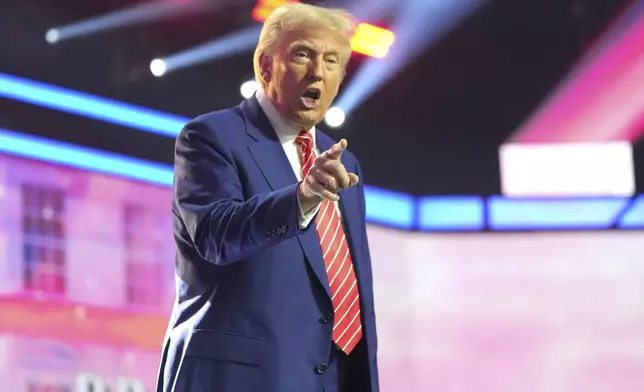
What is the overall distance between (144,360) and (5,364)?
53cm

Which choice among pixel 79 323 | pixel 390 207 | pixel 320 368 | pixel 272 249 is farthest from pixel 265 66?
pixel 390 207

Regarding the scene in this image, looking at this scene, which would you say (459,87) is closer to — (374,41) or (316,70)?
(374,41)

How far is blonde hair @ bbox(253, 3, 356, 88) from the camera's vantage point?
1562 millimetres

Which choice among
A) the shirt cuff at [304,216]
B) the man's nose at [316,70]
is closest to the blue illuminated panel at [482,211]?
the man's nose at [316,70]

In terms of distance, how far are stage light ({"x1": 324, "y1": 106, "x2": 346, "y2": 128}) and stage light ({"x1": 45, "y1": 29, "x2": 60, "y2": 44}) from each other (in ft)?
4.44

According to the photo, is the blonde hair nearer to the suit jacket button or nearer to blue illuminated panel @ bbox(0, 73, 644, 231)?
the suit jacket button

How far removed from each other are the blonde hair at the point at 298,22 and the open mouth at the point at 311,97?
102 millimetres

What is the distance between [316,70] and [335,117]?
3.03m

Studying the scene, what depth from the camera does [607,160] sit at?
4.66 m

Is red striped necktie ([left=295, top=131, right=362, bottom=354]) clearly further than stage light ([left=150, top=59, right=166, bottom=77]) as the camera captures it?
No

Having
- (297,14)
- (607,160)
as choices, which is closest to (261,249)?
(297,14)

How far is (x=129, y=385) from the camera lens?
341cm

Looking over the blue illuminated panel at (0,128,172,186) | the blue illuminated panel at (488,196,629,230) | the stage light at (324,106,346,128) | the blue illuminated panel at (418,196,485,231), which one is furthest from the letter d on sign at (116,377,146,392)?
the blue illuminated panel at (488,196,629,230)

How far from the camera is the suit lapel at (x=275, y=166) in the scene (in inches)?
59.2
